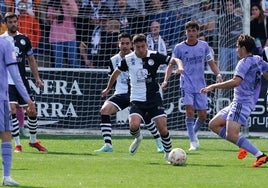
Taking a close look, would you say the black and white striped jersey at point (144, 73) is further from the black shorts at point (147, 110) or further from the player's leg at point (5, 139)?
the player's leg at point (5, 139)

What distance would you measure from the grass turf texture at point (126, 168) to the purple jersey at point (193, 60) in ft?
4.21

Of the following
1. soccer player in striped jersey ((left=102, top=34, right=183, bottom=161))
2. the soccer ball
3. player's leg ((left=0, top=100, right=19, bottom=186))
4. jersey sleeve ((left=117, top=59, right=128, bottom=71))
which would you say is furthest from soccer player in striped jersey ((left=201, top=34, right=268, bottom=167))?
player's leg ((left=0, top=100, right=19, bottom=186))

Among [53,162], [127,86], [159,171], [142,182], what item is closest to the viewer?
[142,182]

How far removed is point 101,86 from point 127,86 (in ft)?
14.7

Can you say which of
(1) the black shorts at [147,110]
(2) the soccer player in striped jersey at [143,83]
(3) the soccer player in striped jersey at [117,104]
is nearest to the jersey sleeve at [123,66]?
(2) the soccer player in striped jersey at [143,83]

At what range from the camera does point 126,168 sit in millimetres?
14523

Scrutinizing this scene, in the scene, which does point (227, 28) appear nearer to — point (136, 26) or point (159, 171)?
point (136, 26)

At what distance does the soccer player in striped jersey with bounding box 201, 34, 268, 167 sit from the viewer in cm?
1494

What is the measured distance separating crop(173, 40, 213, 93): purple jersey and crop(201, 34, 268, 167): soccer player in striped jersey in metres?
3.67

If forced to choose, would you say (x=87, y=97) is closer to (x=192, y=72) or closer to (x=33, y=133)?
(x=192, y=72)

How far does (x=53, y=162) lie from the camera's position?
15.5 meters

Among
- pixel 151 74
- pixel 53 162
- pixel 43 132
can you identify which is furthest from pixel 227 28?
pixel 53 162

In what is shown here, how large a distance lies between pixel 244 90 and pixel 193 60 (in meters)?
4.00

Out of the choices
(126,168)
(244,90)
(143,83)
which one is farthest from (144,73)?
(126,168)
